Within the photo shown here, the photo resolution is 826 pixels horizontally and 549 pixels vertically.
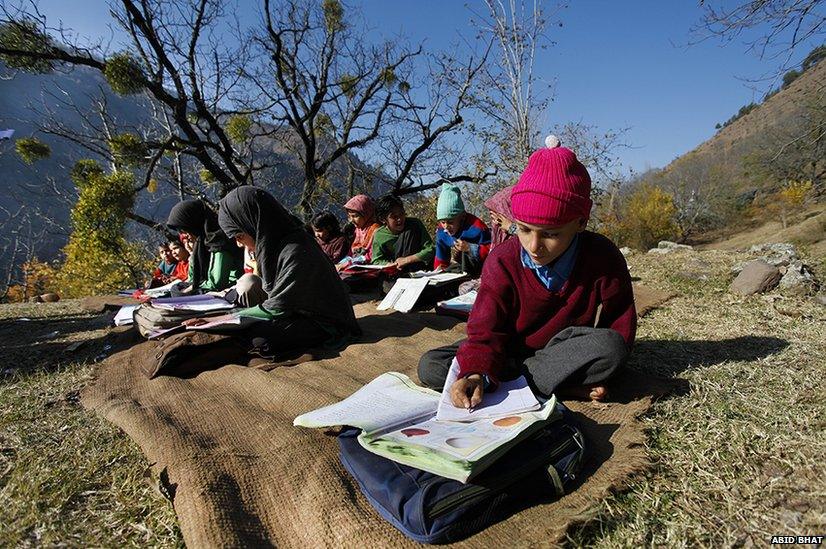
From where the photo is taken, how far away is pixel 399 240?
17.4ft

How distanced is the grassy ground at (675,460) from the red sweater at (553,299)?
0.45 meters

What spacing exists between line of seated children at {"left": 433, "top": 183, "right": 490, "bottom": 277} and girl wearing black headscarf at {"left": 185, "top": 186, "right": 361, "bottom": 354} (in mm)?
1580

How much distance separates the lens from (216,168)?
9.79 metres

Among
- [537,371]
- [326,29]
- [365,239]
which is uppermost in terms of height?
[326,29]

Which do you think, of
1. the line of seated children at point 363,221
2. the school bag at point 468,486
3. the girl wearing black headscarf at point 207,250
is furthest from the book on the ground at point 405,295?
the school bag at point 468,486

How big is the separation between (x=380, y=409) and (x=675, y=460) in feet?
3.22

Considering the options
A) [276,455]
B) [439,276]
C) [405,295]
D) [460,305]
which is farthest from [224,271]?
[276,455]

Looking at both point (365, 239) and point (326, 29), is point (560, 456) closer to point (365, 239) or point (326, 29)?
point (365, 239)

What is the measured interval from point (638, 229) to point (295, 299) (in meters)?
26.1

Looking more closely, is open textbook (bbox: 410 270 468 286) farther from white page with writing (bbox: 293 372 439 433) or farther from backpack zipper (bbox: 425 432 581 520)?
backpack zipper (bbox: 425 432 581 520)

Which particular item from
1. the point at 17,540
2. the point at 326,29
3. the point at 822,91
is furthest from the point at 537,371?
the point at 326,29

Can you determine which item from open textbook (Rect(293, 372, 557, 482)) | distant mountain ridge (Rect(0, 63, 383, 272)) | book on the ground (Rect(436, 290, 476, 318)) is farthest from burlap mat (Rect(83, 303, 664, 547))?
distant mountain ridge (Rect(0, 63, 383, 272))

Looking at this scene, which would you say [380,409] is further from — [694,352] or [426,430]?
[694,352]

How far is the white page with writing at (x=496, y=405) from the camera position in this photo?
4.73 feet
